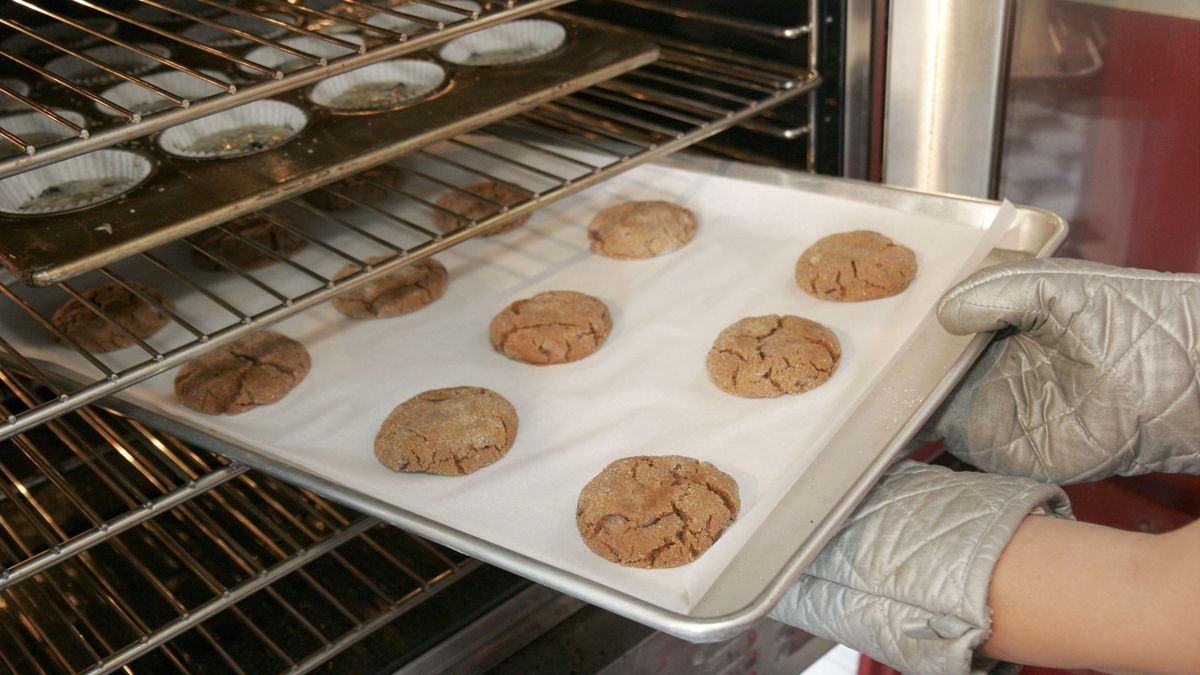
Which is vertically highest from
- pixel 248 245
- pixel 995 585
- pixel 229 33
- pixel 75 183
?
pixel 229 33

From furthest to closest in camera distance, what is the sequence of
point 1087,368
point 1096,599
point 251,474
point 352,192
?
point 352,192 → point 251,474 → point 1087,368 → point 1096,599

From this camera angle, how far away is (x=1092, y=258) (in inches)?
56.8

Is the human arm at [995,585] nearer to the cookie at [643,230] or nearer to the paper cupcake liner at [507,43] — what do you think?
the cookie at [643,230]

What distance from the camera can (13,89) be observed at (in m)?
1.36

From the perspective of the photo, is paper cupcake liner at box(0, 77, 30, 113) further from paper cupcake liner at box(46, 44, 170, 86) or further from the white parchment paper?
the white parchment paper

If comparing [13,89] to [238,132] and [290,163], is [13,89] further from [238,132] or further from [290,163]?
[290,163]

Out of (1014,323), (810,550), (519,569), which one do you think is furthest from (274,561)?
(1014,323)

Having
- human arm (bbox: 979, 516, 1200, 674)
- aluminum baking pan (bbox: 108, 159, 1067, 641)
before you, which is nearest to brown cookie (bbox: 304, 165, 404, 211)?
aluminum baking pan (bbox: 108, 159, 1067, 641)

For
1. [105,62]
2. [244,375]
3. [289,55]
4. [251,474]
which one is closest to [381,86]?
[289,55]

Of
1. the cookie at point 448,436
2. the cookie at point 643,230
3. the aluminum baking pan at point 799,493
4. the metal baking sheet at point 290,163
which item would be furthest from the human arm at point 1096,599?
the metal baking sheet at point 290,163

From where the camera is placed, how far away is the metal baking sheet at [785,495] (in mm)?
941

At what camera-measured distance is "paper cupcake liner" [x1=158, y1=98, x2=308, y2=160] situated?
1347 millimetres

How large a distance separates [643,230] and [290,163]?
515mm

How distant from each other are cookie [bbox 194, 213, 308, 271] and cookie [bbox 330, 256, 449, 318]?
0.52 ft
